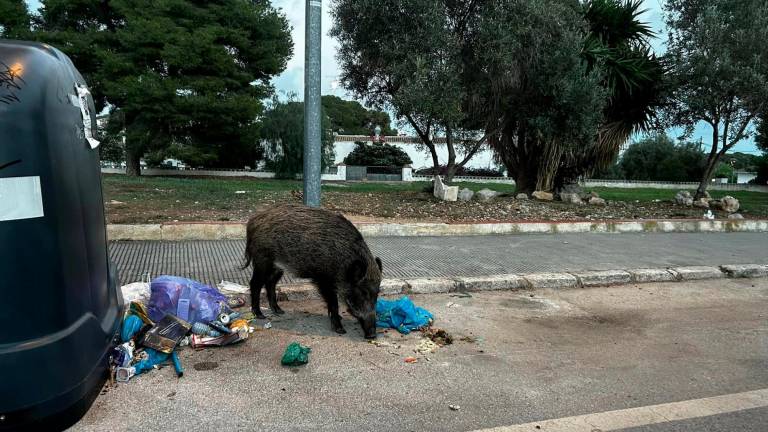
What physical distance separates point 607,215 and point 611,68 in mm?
4952

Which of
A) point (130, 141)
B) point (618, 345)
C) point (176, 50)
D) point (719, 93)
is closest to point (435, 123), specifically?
point (719, 93)

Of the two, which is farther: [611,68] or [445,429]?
[611,68]

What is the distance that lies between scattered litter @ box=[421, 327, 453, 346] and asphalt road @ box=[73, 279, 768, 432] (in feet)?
0.30

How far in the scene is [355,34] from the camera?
489 inches

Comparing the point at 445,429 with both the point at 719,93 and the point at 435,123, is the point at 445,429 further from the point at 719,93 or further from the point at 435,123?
the point at 719,93

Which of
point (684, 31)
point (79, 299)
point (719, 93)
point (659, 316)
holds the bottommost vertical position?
→ point (659, 316)

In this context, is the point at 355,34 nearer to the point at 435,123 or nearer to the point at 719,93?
the point at 435,123

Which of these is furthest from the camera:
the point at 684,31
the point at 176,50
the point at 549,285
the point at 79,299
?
the point at 176,50

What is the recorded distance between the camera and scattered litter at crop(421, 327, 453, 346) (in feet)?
14.6

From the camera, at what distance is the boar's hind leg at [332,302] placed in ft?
14.6

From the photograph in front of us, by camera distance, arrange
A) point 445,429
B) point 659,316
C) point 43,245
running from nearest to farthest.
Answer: point 43,245
point 445,429
point 659,316

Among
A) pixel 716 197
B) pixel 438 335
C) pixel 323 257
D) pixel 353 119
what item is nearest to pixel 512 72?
pixel 438 335

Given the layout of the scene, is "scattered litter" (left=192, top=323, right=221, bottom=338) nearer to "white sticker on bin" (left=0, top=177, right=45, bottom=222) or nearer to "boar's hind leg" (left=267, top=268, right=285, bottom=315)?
"boar's hind leg" (left=267, top=268, right=285, bottom=315)

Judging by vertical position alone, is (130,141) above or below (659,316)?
above
